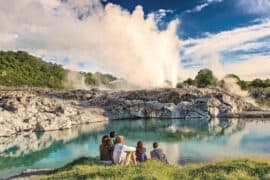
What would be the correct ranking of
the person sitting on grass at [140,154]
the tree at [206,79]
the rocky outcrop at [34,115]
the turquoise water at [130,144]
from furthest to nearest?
the tree at [206,79], the rocky outcrop at [34,115], the turquoise water at [130,144], the person sitting on grass at [140,154]

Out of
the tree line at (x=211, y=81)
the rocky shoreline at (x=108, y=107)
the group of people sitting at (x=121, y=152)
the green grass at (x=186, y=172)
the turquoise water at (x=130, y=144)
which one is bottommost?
the turquoise water at (x=130, y=144)

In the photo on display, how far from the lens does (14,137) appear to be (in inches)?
1321

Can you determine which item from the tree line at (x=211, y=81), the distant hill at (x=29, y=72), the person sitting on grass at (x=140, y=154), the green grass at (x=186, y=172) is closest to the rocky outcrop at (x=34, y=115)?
the person sitting on grass at (x=140, y=154)

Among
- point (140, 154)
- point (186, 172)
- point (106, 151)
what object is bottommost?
point (186, 172)

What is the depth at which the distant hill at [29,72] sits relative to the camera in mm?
79938

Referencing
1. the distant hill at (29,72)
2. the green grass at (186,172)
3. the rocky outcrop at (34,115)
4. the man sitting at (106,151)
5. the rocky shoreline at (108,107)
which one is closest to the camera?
the green grass at (186,172)

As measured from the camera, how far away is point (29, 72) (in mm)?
88500

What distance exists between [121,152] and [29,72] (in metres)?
81.8

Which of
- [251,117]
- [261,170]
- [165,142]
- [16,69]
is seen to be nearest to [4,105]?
[165,142]

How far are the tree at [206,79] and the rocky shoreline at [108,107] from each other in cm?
2745

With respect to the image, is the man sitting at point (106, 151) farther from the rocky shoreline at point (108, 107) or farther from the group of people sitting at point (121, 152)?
the rocky shoreline at point (108, 107)

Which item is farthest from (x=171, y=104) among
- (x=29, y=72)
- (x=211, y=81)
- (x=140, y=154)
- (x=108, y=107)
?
(x=29, y=72)

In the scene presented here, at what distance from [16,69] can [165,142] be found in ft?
224

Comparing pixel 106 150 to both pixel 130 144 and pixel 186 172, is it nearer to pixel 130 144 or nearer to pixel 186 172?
pixel 186 172
